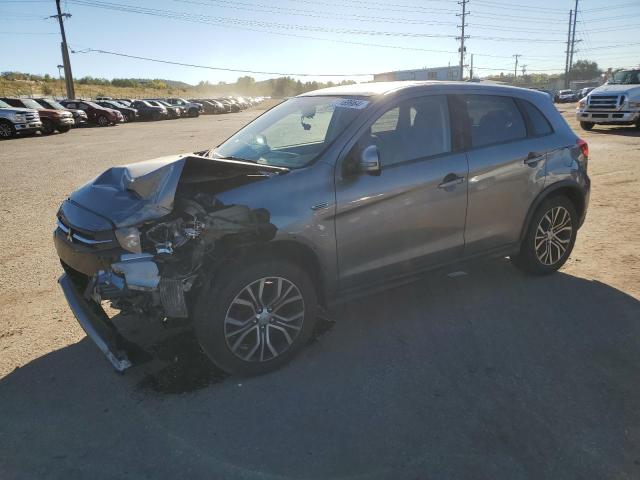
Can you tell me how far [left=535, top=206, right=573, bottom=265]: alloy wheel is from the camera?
4.71 meters

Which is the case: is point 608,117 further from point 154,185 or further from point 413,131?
point 154,185

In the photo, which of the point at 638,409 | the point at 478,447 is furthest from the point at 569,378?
the point at 478,447

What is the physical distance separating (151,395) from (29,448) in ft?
2.28

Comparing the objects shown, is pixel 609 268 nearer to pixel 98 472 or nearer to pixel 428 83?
pixel 428 83

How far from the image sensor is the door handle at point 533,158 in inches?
174

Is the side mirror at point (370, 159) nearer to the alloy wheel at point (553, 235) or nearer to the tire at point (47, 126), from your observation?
the alloy wheel at point (553, 235)

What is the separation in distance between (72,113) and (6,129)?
8.43 meters

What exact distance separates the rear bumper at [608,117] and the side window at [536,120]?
1521 centimetres

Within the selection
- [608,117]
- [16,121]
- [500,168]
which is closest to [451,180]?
[500,168]

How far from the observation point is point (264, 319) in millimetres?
3281

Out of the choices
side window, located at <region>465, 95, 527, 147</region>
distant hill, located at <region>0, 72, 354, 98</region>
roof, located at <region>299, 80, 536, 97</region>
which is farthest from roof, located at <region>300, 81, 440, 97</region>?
distant hill, located at <region>0, 72, 354, 98</region>

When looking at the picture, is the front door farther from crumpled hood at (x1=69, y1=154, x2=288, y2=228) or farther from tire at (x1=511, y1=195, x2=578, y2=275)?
tire at (x1=511, y1=195, x2=578, y2=275)

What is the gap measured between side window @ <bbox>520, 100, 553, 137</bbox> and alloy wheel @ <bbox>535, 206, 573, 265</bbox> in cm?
73

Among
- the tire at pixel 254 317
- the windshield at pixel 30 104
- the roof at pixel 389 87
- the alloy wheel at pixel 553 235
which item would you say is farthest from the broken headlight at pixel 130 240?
the windshield at pixel 30 104
